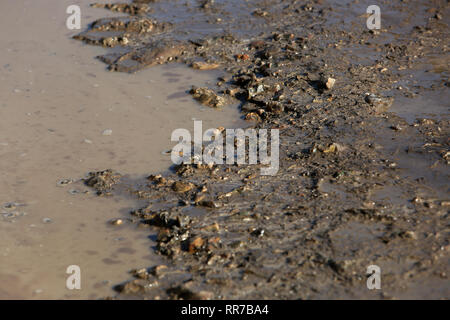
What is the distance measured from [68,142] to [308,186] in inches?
85.6

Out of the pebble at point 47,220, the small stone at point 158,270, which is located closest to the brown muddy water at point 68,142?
the pebble at point 47,220

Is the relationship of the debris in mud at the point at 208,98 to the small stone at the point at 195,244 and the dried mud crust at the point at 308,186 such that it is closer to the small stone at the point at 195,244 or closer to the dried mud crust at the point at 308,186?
the dried mud crust at the point at 308,186

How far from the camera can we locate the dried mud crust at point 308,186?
3.26m

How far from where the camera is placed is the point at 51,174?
4387 mm

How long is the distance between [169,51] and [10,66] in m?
1.76

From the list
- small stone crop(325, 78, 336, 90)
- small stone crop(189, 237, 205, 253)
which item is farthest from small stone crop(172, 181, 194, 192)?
small stone crop(325, 78, 336, 90)

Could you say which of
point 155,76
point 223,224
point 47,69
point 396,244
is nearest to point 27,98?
point 47,69

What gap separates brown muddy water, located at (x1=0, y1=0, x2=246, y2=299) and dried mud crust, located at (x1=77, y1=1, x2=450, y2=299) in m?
0.21

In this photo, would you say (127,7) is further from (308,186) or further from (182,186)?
(308,186)

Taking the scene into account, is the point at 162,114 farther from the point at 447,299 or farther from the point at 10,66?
the point at 447,299

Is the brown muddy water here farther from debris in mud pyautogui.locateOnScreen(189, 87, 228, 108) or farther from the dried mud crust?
the dried mud crust

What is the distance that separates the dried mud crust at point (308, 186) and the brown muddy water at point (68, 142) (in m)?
0.21

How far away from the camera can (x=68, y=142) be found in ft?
15.6
